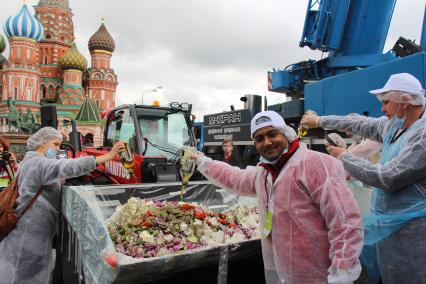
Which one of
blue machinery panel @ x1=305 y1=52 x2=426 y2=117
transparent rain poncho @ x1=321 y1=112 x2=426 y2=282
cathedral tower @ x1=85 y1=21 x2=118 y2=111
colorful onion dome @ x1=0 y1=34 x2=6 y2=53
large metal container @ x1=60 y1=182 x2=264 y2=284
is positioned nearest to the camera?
transparent rain poncho @ x1=321 y1=112 x2=426 y2=282

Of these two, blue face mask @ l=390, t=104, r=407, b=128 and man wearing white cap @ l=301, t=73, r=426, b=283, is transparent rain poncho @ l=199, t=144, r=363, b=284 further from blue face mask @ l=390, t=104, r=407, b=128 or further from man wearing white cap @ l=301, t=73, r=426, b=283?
blue face mask @ l=390, t=104, r=407, b=128

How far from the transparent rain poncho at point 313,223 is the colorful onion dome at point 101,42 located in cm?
5687

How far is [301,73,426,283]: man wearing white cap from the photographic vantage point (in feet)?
7.37

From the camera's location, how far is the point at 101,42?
5497 centimetres

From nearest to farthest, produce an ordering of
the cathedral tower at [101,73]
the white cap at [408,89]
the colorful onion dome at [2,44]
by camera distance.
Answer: the white cap at [408,89]
the colorful onion dome at [2,44]
the cathedral tower at [101,73]

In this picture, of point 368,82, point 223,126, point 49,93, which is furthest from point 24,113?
point 368,82

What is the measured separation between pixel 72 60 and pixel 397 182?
53.8 m

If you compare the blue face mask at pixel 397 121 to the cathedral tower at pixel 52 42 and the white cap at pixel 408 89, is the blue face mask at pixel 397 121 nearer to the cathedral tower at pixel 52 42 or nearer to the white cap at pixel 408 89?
the white cap at pixel 408 89

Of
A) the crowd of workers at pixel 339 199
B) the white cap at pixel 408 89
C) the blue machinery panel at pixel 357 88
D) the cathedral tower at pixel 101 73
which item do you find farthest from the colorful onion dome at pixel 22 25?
the white cap at pixel 408 89

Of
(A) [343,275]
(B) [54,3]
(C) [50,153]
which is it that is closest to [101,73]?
(B) [54,3]

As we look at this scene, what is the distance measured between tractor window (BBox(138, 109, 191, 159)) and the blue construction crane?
8.75ft

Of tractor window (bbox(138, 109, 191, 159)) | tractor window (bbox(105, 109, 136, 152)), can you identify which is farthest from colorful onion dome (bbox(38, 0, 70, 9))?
tractor window (bbox(138, 109, 191, 159))

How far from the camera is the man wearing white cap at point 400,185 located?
2.25 metres

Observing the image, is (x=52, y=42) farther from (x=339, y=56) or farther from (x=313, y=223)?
(x=313, y=223)
